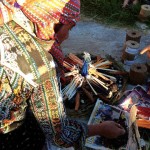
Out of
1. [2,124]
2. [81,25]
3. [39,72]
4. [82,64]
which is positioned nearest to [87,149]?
[82,64]

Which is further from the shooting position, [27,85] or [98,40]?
[98,40]

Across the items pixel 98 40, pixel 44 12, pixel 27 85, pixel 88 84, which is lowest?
pixel 98 40

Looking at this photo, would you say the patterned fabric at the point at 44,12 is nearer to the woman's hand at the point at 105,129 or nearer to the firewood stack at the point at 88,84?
the woman's hand at the point at 105,129

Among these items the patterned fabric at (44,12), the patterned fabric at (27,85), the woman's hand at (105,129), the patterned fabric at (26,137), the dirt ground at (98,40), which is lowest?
the dirt ground at (98,40)

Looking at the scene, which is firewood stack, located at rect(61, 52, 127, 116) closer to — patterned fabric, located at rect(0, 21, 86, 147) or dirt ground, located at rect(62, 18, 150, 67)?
dirt ground, located at rect(62, 18, 150, 67)

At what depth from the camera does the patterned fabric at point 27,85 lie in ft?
5.22

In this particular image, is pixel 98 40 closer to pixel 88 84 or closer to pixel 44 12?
pixel 88 84

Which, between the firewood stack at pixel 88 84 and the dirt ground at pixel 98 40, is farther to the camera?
the dirt ground at pixel 98 40

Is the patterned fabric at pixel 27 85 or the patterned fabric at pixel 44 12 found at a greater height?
the patterned fabric at pixel 44 12

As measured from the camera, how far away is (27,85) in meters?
1.67

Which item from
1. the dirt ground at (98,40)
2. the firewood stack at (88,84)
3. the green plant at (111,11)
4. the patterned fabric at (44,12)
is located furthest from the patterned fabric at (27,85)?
the green plant at (111,11)

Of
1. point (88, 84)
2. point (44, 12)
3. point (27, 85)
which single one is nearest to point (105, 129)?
point (27, 85)

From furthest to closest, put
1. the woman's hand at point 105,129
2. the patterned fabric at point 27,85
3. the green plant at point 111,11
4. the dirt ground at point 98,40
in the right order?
1. the green plant at point 111,11
2. the dirt ground at point 98,40
3. the woman's hand at point 105,129
4. the patterned fabric at point 27,85

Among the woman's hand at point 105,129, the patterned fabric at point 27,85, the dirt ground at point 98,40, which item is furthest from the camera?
the dirt ground at point 98,40
